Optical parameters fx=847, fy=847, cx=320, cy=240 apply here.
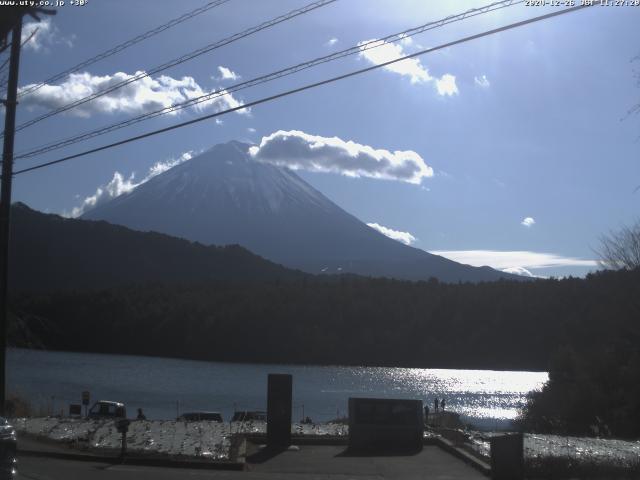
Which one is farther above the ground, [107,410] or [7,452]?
[7,452]

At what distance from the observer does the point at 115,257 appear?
154 metres

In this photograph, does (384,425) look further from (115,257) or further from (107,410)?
(115,257)

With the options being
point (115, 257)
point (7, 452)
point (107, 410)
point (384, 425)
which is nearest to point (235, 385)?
point (107, 410)

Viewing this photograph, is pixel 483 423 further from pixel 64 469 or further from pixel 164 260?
pixel 164 260

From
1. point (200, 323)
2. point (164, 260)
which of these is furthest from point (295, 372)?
point (164, 260)

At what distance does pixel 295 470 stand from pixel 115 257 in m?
143

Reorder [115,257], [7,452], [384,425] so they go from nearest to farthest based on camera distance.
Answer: [7,452] → [384,425] → [115,257]

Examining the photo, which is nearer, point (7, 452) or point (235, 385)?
point (7, 452)

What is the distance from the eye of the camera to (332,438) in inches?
794

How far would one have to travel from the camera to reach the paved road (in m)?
14.4

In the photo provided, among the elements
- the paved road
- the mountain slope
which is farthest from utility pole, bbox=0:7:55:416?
the mountain slope

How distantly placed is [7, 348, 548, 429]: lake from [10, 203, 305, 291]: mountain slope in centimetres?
4091

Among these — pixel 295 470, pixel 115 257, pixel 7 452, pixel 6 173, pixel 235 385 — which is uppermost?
pixel 115 257

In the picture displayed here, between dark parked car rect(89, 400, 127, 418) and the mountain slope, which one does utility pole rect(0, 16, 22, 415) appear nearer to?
dark parked car rect(89, 400, 127, 418)
